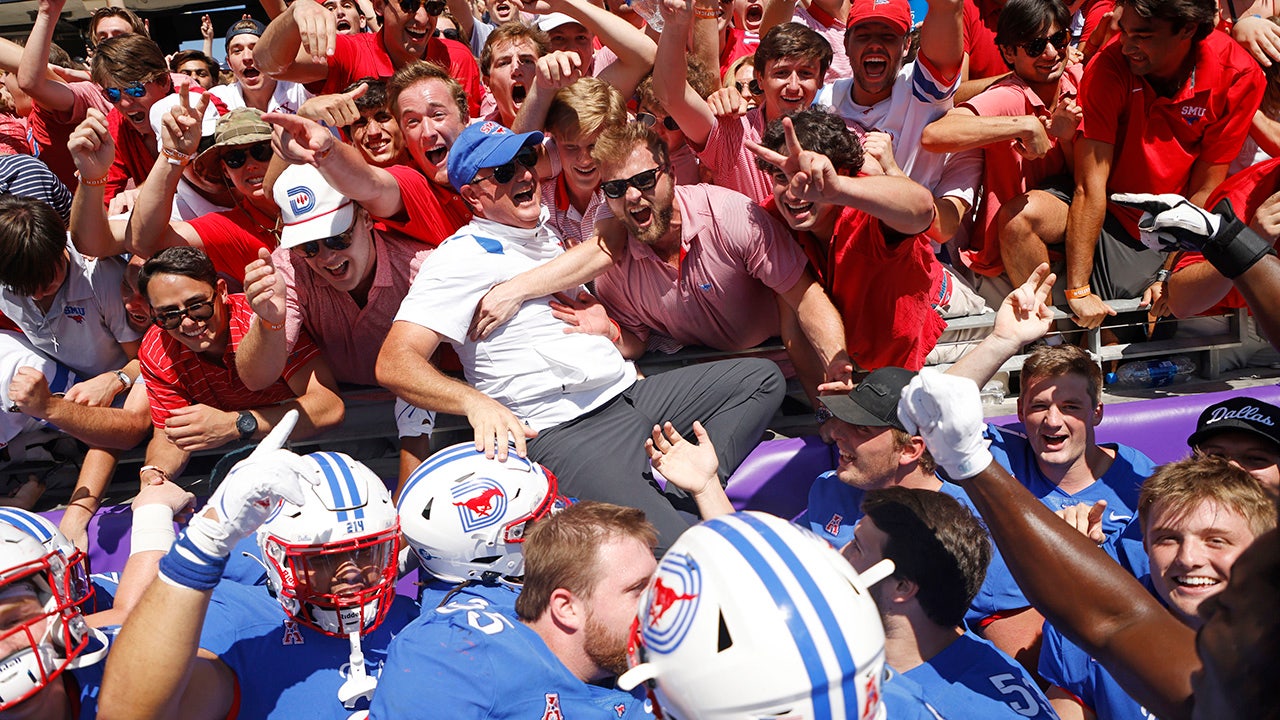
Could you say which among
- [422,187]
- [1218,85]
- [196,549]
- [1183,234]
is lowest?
[196,549]

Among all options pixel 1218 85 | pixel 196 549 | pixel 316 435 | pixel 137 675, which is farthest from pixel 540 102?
pixel 1218 85

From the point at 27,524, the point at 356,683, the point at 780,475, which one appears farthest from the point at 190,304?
the point at 780,475

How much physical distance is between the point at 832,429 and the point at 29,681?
2749 mm

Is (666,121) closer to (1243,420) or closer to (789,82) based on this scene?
(789,82)

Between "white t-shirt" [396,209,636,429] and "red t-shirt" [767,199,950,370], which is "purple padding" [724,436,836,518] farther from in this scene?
"white t-shirt" [396,209,636,429]

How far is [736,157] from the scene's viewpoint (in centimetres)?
459

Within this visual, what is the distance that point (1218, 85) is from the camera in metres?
4.49

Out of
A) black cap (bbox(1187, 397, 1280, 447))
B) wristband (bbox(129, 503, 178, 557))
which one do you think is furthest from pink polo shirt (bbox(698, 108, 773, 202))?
wristband (bbox(129, 503, 178, 557))

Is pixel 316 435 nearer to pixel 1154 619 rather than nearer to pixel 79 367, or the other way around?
pixel 79 367

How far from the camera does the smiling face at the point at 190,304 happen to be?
3.93 meters

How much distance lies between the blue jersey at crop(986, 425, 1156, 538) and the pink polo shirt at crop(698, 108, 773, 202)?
1544 millimetres

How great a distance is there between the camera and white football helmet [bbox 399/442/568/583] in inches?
126

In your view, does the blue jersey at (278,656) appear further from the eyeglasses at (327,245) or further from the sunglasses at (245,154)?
the sunglasses at (245,154)

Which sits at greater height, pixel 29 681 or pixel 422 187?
pixel 422 187
